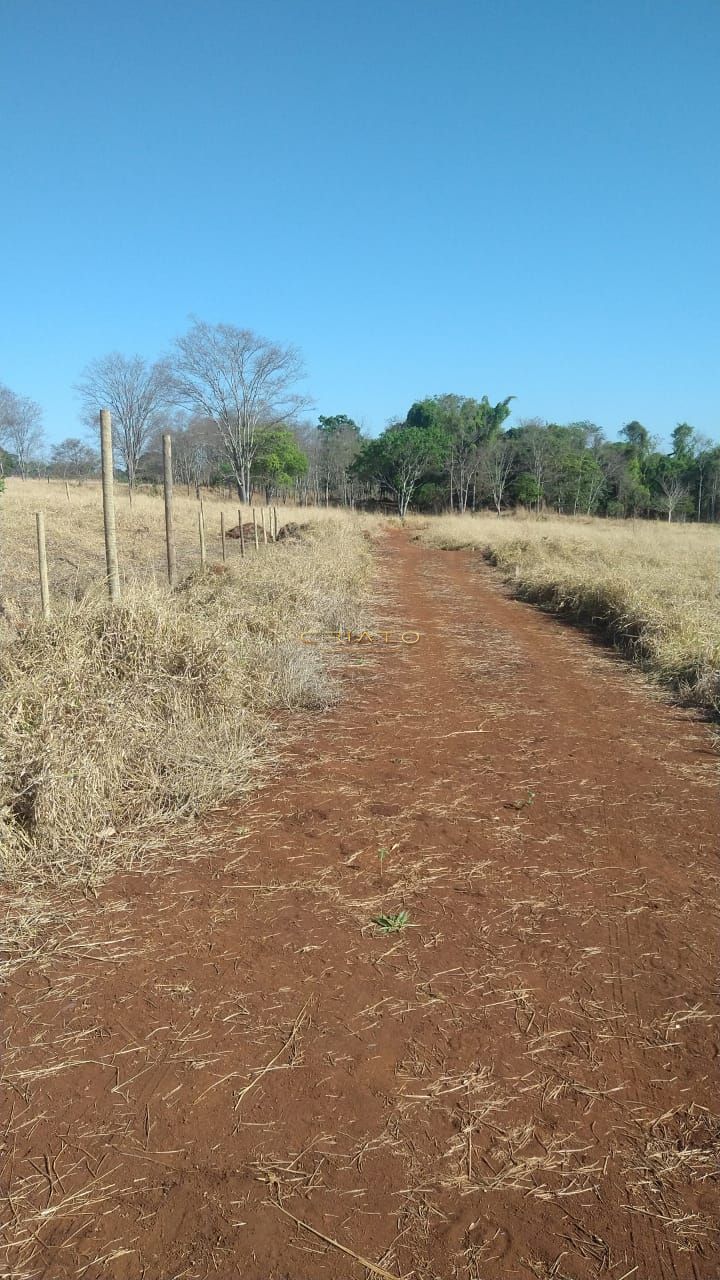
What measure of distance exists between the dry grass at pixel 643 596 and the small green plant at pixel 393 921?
4.25 m

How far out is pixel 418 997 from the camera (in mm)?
2672

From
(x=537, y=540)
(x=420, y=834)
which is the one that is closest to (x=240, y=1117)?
(x=420, y=834)

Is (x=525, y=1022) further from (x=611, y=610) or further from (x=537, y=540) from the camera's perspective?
(x=537, y=540)

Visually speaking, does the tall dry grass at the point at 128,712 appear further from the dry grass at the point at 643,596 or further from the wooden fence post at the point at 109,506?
the dry grass at the point at 643,596

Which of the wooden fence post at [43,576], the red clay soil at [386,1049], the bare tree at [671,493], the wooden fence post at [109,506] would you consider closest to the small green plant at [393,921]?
the red clay soil at [386,1049]

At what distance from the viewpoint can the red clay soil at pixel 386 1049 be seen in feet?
5.95

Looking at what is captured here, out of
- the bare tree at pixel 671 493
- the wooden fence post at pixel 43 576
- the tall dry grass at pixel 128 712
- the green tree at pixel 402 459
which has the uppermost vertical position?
the green tree at pixel 402 459

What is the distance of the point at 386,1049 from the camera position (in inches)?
95.0

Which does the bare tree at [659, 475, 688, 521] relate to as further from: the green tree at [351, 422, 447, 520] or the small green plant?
the small green plant

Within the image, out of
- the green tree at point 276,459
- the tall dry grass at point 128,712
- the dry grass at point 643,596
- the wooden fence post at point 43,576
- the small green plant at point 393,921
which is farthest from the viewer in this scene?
the green tree at point 276,459

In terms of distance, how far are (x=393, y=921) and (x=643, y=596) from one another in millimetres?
8241

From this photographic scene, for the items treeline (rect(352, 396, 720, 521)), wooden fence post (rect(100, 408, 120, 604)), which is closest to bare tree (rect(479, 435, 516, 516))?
treeline (rect(352, 396, 720, 521))

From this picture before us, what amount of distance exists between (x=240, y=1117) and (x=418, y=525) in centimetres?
4101

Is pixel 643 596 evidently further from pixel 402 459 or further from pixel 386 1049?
pixel 402 459
